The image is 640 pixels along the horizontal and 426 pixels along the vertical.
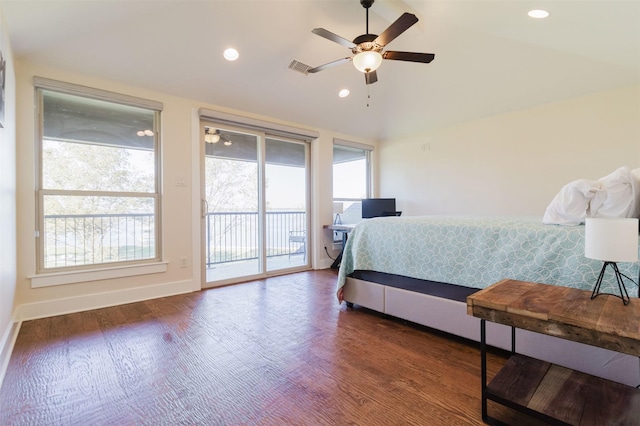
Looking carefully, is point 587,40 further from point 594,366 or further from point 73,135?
point 73,135

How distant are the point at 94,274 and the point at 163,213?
0.89 meters

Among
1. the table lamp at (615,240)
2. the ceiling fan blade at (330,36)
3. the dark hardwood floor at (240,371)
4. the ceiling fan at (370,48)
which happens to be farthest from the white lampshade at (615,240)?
the ceiling fan blade at (330,36)

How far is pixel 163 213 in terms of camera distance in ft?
11.4

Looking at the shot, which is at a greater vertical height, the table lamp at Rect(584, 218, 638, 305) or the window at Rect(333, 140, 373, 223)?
the window at Rect(333, 140, 373, 223)

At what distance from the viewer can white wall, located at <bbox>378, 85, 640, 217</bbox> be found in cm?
338

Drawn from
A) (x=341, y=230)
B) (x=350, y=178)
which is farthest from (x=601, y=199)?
(x=350, y=178)

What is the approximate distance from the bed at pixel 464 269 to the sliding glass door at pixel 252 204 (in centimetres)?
187

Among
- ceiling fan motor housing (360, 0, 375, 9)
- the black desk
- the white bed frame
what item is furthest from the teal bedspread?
ceiling fan motor housing (360, 0, 375, 9)

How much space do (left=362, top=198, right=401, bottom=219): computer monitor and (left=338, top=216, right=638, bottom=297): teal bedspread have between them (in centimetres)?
210

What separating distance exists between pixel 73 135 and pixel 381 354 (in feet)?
11.7

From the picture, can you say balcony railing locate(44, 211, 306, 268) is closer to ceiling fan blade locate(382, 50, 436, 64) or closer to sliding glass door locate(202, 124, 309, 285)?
sliding glass door locate(202, 124, 309, 285)

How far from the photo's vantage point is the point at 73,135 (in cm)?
303

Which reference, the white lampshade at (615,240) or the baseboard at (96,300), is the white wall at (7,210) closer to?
the baseboard at (96,300)

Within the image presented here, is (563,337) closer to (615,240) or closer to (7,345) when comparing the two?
(615,240)
